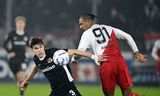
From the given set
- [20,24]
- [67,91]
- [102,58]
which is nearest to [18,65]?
[20,24]

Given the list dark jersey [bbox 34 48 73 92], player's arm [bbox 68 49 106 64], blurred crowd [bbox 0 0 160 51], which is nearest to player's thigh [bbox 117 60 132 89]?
player's arm [bbox 68 49 106 64]

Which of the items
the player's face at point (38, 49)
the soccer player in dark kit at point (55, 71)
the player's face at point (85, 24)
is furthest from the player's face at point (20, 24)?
the player's face at point (38, 49)

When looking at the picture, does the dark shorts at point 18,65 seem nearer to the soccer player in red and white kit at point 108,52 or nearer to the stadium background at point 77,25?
the stadium background at point 77,25

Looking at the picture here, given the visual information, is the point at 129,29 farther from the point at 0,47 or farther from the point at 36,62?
the point at 36,62

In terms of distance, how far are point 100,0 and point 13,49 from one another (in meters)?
7.20

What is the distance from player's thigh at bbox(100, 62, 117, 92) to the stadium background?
1029cm

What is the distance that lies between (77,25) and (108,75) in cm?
1278

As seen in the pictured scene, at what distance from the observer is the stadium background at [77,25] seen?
22.5 metres

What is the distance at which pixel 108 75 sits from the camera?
1095 centimetres

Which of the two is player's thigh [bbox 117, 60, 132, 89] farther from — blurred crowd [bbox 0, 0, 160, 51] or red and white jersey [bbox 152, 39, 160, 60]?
blurred crowd [bbox 0, 0, 160, 51]

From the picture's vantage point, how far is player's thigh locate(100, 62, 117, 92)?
10.9 metres

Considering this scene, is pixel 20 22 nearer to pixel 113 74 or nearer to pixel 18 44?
pixel 18 44

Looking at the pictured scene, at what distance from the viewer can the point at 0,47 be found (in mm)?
23719

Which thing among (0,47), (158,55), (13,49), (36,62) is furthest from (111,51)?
(0,47)
